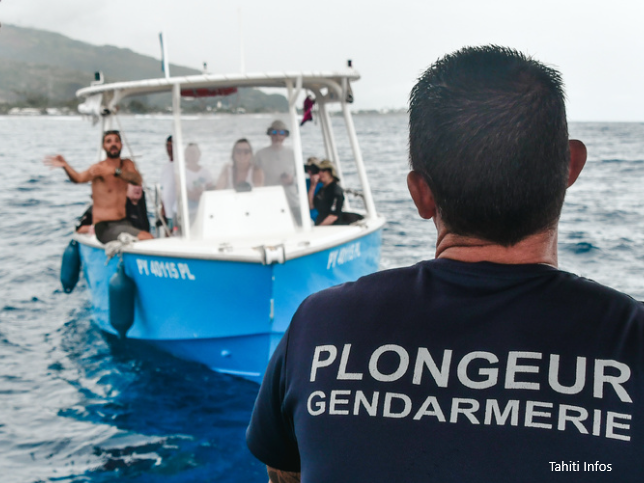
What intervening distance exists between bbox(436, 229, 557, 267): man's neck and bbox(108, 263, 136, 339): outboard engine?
546 centimetres

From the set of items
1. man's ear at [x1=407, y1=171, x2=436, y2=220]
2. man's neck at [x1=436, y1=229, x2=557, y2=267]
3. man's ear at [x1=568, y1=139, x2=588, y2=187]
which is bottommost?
man's neck at [x1=436, y1=229, x2=557, y2=267]

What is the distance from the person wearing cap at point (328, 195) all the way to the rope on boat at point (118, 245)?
2067 mm

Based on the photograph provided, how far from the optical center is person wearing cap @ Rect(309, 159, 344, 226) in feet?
23.8

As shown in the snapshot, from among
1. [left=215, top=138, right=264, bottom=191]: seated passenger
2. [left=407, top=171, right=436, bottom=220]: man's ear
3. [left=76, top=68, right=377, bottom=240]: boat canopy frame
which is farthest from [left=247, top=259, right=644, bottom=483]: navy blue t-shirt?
[left=215, top=138, right=264, bottom=191]: seated passenger

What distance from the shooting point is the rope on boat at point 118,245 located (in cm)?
615

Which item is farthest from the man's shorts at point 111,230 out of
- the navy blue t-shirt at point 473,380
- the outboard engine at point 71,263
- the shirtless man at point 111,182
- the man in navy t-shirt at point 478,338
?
the navy blue t-shirt at point 473,380

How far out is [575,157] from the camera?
123 centimetres

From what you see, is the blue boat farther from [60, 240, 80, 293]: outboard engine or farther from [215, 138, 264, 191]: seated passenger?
[60, 240, 80, 293]: outboard engine

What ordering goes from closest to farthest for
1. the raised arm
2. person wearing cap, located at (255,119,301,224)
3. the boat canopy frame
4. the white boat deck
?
the white boat deck < the raised arm < the boat canopy frame < person wearing cap, located at (255,119,301,224)

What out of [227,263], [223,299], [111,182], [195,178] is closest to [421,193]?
[227,263]

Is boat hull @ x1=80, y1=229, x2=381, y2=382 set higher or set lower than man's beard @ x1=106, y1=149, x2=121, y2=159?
lower

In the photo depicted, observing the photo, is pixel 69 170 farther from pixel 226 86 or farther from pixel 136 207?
pixel 226 86

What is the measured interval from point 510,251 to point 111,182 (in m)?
6.44

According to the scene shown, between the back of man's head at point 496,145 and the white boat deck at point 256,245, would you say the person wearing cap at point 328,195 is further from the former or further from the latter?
the back of man's head at point 496,145
